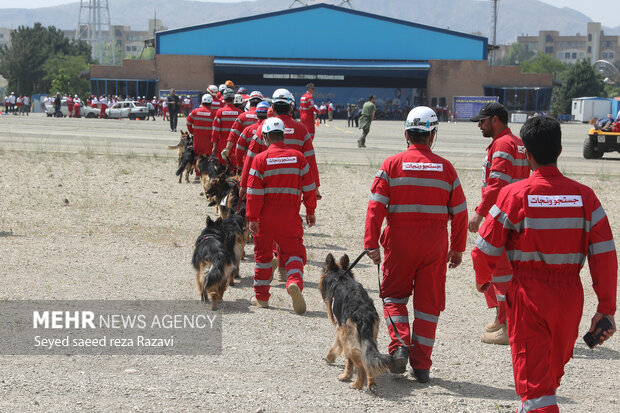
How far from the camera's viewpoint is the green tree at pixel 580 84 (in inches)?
3423

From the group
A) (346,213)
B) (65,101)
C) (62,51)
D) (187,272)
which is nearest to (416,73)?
(65,101)

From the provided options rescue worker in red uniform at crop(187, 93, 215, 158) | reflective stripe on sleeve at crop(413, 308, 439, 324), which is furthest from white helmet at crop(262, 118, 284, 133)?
rescue worker in red uniform at crop(187, 93, 215, 158)

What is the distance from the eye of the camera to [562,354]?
4.19 metres

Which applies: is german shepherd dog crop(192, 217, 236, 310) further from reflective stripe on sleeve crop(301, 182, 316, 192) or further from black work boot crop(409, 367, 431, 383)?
black work boot crop(409, 367, 431, 383)

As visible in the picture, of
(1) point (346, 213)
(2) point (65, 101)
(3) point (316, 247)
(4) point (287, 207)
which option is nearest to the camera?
(4) point (287, 207)

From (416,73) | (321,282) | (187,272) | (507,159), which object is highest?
(416,73)

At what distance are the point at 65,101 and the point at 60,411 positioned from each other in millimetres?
57216

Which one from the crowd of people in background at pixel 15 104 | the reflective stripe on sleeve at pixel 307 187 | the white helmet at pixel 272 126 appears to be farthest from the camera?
the crowd of people in background at pixel 15 104

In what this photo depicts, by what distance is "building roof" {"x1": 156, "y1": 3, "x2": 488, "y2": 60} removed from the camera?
3063 inches

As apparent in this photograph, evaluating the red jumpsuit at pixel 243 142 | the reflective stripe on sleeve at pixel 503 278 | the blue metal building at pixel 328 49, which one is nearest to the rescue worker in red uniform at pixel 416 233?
the reflective stripe on sleeve at pixel 503 278

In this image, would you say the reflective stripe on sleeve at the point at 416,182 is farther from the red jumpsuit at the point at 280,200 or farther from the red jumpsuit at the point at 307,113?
the red jumpsuit at the point at 307,113

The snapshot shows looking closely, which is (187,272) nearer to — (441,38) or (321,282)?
(321,282)

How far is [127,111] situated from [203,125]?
41.1 metres

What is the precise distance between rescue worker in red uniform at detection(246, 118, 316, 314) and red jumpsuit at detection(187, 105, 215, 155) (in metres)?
8.26
